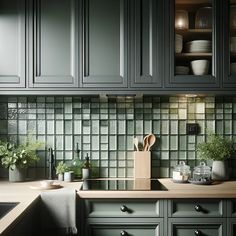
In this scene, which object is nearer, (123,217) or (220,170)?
(123,217)

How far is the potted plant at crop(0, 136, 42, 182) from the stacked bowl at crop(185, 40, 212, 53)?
131 centimetres

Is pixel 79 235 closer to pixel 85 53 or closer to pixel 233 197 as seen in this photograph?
pixel 233 197

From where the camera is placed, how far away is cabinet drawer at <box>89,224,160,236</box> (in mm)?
2244

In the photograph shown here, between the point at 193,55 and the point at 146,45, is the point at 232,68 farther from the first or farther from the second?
the point at 146,45

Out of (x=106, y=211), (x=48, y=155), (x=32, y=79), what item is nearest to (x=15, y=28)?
(x=32, y=79)

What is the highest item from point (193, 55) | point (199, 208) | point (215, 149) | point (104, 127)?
point (193, 55)

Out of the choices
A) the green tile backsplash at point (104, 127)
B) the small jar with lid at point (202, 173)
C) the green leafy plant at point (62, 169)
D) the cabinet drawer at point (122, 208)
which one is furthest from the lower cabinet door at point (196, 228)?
the green leafy plant at point (62, 169)

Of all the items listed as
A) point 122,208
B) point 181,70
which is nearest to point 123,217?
point 122,208

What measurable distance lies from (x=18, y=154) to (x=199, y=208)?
4.25 feet

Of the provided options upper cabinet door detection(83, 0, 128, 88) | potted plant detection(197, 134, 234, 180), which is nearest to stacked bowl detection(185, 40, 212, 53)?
upper cabinet door detection(83, 0, 128, 88)

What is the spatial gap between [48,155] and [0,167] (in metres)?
0.38

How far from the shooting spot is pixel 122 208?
7.34 ft

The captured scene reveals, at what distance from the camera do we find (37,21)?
2.46m

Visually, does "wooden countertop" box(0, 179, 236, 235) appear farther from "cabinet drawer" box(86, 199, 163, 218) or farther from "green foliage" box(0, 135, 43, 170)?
"green foliage" box(0, 135, 43, 170)
